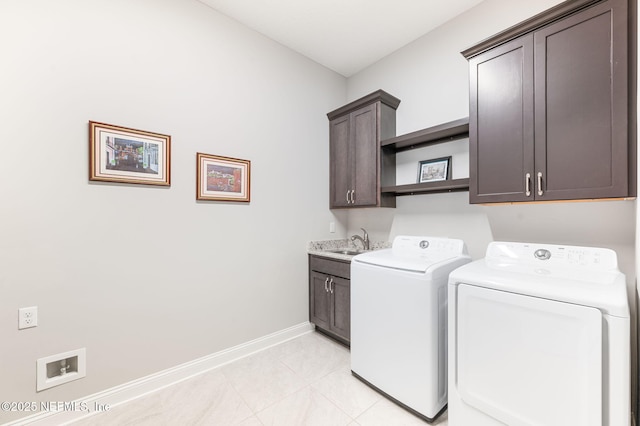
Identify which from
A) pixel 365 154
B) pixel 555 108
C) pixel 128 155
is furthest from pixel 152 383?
pixel 555 108

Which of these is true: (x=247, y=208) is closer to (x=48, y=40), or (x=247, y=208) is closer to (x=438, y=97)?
(x=48, y=40)

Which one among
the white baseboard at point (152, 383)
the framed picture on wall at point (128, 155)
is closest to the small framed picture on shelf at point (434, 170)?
the white baseboard at point (152, 383)

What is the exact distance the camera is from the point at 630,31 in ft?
4.41

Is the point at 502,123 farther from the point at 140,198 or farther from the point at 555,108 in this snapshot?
the point at 140,198

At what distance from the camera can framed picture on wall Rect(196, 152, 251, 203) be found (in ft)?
7.15

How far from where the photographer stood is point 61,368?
5.49 ft

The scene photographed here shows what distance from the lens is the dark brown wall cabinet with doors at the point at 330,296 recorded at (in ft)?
8.11

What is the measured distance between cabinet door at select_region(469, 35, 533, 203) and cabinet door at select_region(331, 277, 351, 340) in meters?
1.29

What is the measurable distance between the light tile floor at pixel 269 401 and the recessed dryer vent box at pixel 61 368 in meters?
0.28

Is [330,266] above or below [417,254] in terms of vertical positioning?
below

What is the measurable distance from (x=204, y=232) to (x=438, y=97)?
2.34 metres

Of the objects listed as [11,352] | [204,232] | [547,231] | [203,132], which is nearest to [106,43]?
[203,132]

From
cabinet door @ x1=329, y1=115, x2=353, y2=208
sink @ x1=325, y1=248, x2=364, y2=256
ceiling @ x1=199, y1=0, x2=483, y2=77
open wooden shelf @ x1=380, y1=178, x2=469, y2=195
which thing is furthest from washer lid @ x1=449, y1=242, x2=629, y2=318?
ceiling @ x1=199, y1=0, x2=483, y2=77

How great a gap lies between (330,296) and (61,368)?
6.41 ft
